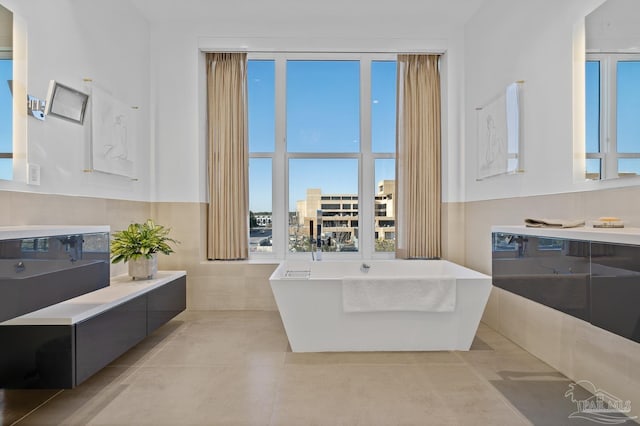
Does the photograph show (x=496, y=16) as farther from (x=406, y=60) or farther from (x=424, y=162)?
(x=424, y=162)

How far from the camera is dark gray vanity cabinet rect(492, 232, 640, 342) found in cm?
144

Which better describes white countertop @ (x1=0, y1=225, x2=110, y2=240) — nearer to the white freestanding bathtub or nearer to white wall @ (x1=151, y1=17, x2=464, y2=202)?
the white freestanding bathtub

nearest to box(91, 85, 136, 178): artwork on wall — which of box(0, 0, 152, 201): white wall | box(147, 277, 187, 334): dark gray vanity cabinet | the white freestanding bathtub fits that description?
box(0, 0, 152, 201): white wall

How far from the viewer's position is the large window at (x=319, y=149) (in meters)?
4.54

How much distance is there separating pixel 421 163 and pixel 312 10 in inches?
83.1

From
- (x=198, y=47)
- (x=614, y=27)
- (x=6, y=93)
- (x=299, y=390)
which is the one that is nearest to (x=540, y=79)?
(x=614, y=27)

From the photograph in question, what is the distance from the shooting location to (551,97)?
2.75 meters

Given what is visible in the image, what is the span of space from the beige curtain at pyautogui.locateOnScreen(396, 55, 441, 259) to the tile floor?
4.65 ft

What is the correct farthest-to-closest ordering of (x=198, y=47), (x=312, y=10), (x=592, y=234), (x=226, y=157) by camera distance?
(x=226, y=157) → (x=198, y=47) → (x=312, y=10) → (x=592, y=234)

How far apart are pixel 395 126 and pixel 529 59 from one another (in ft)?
5.53

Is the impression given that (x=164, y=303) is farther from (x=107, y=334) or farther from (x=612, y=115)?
(x=612, y=115)

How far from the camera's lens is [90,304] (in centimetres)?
232

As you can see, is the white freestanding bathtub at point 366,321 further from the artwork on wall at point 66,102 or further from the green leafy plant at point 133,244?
the artwork on wall at point 66,102

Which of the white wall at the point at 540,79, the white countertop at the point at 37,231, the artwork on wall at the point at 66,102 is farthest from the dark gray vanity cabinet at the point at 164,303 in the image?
the white wall at the point at 540,79
